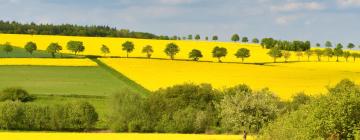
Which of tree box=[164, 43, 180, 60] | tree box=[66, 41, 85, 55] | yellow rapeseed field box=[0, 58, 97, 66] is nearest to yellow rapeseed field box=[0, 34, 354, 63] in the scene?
tree box=[164, 43, 180, 60]

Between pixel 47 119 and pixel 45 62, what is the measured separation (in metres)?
51.0

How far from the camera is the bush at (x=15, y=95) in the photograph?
2889 inches

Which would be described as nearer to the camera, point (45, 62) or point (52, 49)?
point (45, 62)

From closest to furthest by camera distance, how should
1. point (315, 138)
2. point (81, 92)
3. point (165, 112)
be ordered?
point (315, 138), point (165, 112), point (81, 92)

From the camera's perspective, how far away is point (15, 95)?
7362cm

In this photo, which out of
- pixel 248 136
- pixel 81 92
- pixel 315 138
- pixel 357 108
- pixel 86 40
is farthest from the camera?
pixel 86 40

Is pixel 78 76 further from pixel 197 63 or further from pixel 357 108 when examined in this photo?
pixel 357 108

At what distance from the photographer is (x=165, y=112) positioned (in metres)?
65.2

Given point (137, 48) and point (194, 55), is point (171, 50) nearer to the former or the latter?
point (194, 55)

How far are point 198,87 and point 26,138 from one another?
30.1 meters

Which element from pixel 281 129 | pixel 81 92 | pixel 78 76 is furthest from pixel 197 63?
pixel 281 129

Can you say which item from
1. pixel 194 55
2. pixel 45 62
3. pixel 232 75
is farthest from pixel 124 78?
pixel 194 55

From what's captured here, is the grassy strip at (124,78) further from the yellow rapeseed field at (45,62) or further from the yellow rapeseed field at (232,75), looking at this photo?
the yellow rapeseed field at (45,62)

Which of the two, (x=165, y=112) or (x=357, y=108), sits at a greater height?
(x=357, y=108)
